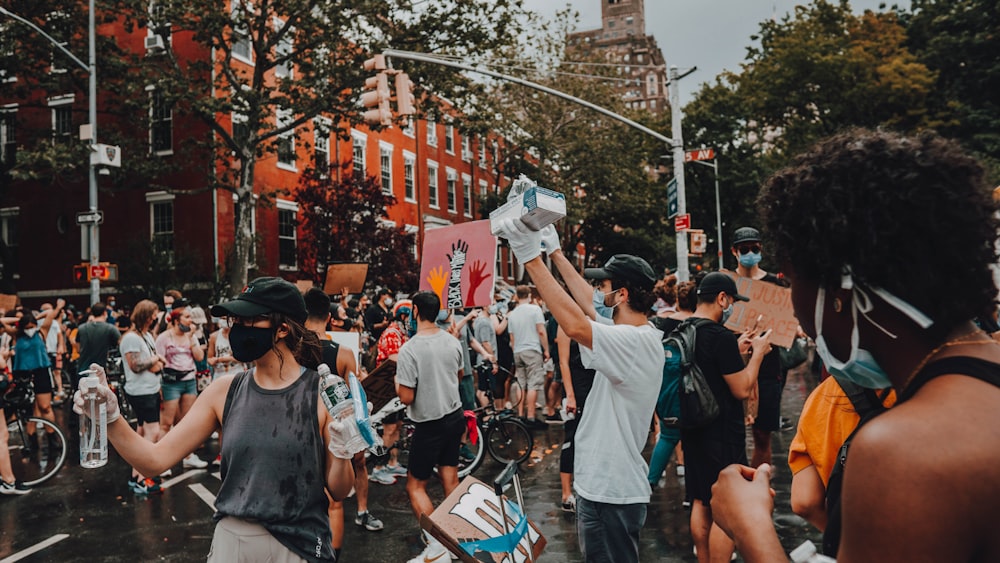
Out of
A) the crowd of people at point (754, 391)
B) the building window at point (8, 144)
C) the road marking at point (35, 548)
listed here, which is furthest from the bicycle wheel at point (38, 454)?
the building window at point (8, 144)

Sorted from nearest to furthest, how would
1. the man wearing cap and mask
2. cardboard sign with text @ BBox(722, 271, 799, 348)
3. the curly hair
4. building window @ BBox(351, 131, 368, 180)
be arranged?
the curly hair, the man wearing cap and mask, cardboard sign with text @ BBox(722, 271, 799, 348), building window @ BBox(351, 131, 368, 180)

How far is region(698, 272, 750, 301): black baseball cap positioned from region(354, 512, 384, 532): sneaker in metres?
3.65

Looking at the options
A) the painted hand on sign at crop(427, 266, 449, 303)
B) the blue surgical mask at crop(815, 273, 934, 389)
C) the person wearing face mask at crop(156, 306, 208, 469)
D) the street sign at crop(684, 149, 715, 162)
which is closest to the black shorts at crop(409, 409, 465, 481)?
the painted hand on sign at crop(427, 266, 449, 303)

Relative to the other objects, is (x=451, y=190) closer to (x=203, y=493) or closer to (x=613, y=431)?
(x=203, y=493)

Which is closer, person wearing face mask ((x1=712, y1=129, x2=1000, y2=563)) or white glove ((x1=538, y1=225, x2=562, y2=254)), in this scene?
person wearing face mask ((x1=712, y1=129, x2=1000, y2=563))

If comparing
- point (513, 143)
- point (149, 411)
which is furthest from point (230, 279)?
point (513, 143)

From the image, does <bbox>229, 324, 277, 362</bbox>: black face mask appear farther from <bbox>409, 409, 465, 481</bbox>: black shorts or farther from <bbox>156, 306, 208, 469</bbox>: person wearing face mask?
<bbox>156, 306, 208, 469</bbox>: person wearing face mask

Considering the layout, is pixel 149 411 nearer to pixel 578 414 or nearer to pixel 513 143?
pixel 578 414

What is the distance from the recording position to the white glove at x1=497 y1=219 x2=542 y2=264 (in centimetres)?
308

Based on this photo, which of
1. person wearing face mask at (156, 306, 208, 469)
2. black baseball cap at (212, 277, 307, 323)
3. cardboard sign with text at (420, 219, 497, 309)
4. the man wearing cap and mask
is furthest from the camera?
person wearing face mask at (156, 306, 208, 469)

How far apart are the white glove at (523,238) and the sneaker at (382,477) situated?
5.90 meters

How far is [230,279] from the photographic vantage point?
2275 cm

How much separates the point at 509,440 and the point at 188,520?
4028mm

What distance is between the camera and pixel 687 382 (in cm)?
477
